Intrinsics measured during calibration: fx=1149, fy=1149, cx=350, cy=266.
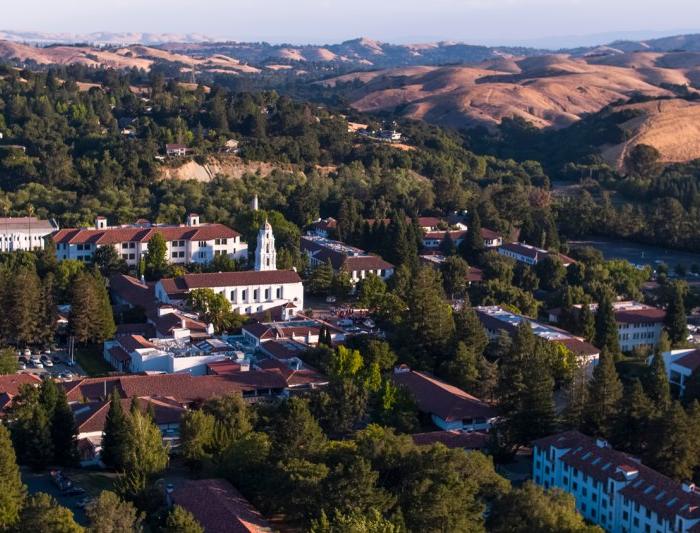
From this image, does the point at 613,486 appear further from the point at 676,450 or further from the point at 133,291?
the point at 133,291

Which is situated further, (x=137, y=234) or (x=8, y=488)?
(x=137, y=234)

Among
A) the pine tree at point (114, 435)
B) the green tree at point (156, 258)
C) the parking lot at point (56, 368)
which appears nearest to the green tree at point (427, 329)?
the parking lot at point (56, 368)

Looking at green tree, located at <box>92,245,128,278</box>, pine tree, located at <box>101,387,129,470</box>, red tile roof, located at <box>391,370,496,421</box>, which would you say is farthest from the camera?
green tree, located at <box>92,245,128,278</box>

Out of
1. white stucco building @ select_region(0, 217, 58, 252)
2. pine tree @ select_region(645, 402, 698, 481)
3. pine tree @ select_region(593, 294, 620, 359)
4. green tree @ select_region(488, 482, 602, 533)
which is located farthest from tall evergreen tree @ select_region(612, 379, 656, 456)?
white stucco building @ select_region(0, 217, 58, 252)

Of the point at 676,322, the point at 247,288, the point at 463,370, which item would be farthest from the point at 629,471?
the point at 247,288

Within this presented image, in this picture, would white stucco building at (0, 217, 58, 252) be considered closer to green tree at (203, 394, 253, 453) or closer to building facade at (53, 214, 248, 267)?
building facade at (53, 214, 248, 267)

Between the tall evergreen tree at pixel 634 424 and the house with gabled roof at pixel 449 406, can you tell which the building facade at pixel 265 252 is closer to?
the house with gabled roof at pixel 449 406
